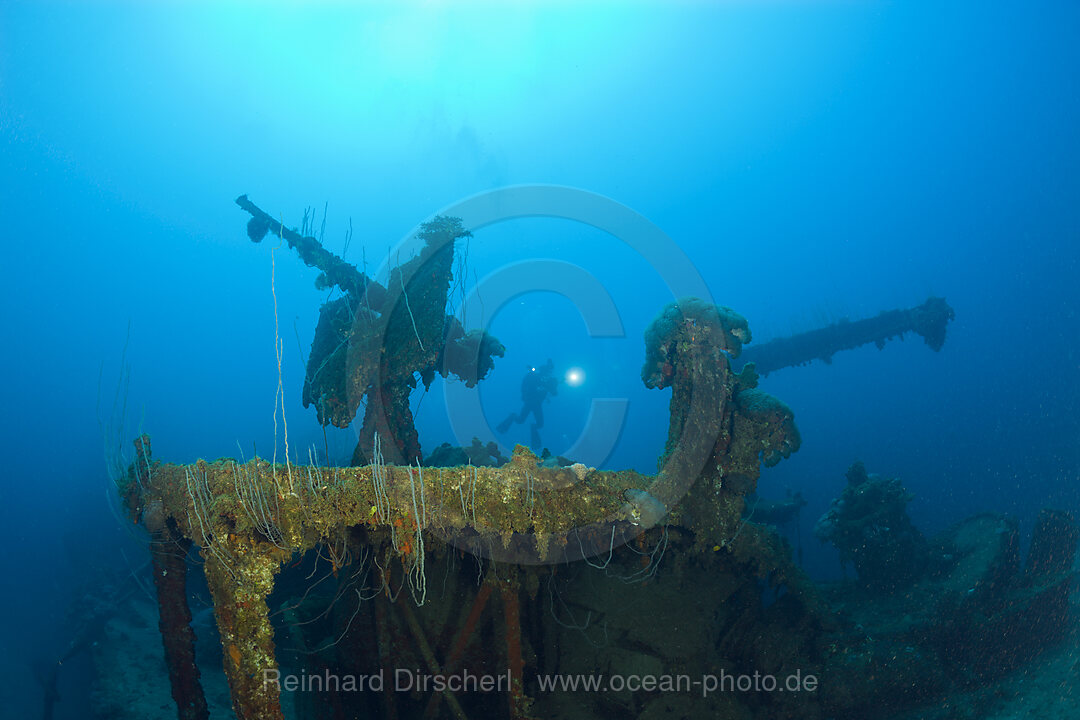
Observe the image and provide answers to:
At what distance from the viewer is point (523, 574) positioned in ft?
20.3

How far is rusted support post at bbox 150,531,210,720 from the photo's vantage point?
5469 mm

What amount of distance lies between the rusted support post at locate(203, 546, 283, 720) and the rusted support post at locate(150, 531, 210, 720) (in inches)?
66.4

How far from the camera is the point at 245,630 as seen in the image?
429 cm

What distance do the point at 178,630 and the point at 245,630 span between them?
87.8 inches

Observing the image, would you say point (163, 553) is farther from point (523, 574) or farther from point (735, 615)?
point (735, 615)

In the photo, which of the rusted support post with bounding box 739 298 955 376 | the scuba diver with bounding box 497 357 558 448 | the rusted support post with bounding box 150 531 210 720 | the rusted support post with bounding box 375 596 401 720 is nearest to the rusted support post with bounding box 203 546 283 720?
the rusted support post with bounding box 150 531 210 720

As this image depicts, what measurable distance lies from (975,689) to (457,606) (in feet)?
28.2

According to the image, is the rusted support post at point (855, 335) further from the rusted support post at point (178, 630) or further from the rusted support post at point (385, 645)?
the rusted support post at point (178, 630)

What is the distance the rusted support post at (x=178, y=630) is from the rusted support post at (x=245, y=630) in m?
1.69

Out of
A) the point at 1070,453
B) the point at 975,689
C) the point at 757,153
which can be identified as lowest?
the point at 975,689

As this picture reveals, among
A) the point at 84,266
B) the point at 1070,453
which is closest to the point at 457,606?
the point at 1070,453

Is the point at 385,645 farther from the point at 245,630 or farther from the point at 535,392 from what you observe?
the point at 535,392
